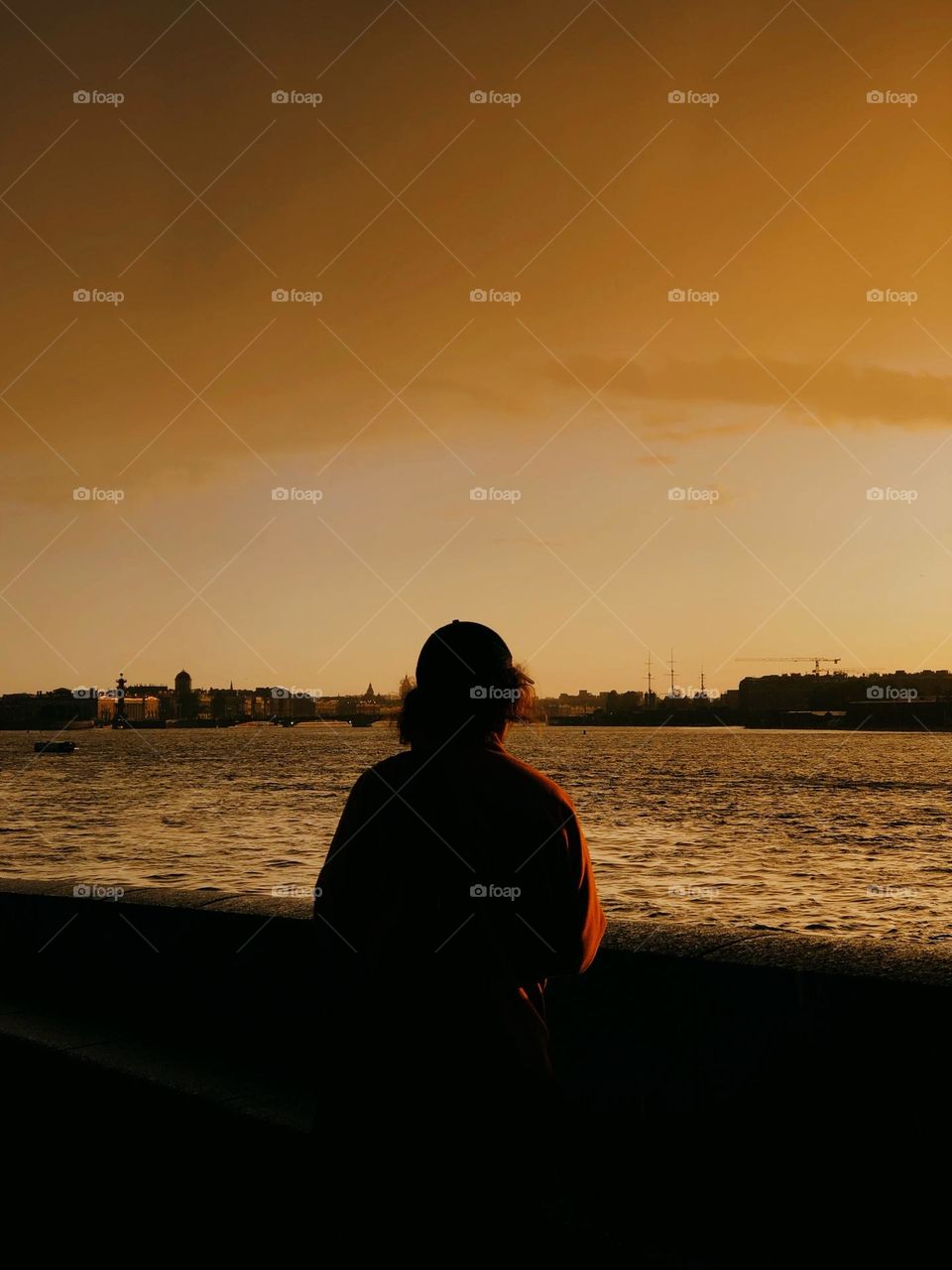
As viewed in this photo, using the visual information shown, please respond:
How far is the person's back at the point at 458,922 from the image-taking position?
241cm

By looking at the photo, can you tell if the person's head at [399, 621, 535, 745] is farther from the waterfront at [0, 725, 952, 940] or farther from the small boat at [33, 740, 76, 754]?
the small boat at [33, 740, 76, 754]

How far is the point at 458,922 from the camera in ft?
7.97

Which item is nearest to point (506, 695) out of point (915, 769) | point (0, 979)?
point (0, 979)

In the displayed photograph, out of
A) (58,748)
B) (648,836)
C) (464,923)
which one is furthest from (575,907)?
(58,748)

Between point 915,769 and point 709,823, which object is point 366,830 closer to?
point 709,823

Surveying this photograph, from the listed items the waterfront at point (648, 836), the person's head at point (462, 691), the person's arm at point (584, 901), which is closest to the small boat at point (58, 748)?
the waterfront at point (648, 836)

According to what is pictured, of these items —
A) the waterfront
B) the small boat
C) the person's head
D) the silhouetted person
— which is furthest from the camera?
the small boat

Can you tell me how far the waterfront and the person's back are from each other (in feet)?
1.45

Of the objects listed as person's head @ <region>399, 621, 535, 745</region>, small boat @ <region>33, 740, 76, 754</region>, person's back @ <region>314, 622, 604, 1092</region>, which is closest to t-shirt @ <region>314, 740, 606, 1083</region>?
Answer: person's back @ <region>314, 622, 604, 1092</region>

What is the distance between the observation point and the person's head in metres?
2.58

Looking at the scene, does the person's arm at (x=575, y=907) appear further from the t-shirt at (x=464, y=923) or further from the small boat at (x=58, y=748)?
the small boat at (x=58, y=748)

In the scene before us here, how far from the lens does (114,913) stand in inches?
221

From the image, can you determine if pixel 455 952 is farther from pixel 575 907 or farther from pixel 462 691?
pixel 462 691

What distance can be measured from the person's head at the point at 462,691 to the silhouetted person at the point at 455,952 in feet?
0.31
